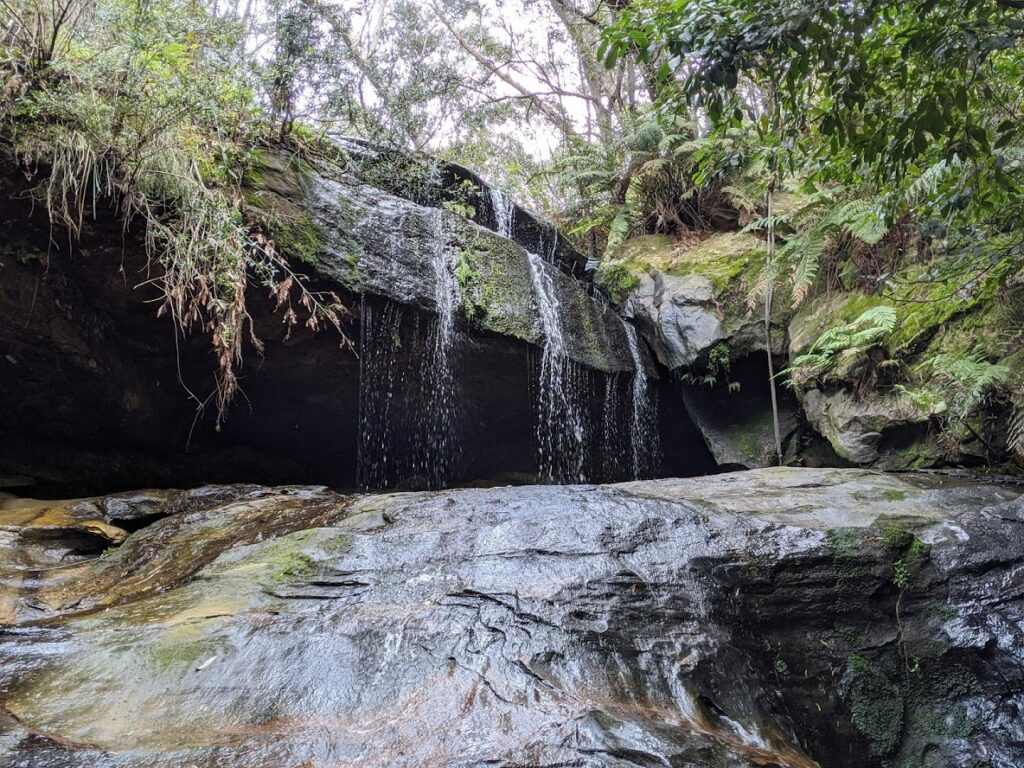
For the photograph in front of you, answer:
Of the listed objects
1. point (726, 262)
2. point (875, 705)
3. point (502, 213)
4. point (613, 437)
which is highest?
point (502, 213)

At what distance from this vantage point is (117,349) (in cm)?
581

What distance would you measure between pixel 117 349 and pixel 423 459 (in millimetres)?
3716

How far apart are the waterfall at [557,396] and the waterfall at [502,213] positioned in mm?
1384

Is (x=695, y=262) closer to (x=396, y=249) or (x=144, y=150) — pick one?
(x=396, y=249)

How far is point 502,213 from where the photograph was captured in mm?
8742

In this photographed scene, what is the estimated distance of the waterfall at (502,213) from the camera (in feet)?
28.5

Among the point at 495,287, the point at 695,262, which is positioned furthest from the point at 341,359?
the point at 695,262

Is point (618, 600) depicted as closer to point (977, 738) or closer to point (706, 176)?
point (977, 738)

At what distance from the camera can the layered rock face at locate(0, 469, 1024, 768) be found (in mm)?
1921

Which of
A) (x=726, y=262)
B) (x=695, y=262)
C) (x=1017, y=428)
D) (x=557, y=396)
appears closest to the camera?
(x=1017, y=428)

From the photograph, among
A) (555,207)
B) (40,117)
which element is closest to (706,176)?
(40,117)

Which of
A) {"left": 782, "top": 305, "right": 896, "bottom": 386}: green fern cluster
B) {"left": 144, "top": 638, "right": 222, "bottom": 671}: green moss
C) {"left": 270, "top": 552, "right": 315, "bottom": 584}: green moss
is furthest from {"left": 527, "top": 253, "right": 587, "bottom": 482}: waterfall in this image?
{"left": 144, "top": 638, "right": 222, "bottom": 671}: green moss

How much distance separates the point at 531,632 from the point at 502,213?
7.19 m

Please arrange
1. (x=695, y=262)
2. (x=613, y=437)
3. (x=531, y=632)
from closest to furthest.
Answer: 1. (x=531, y=632)
2. (x=613, y=437)
3. (x=695, y=262)
